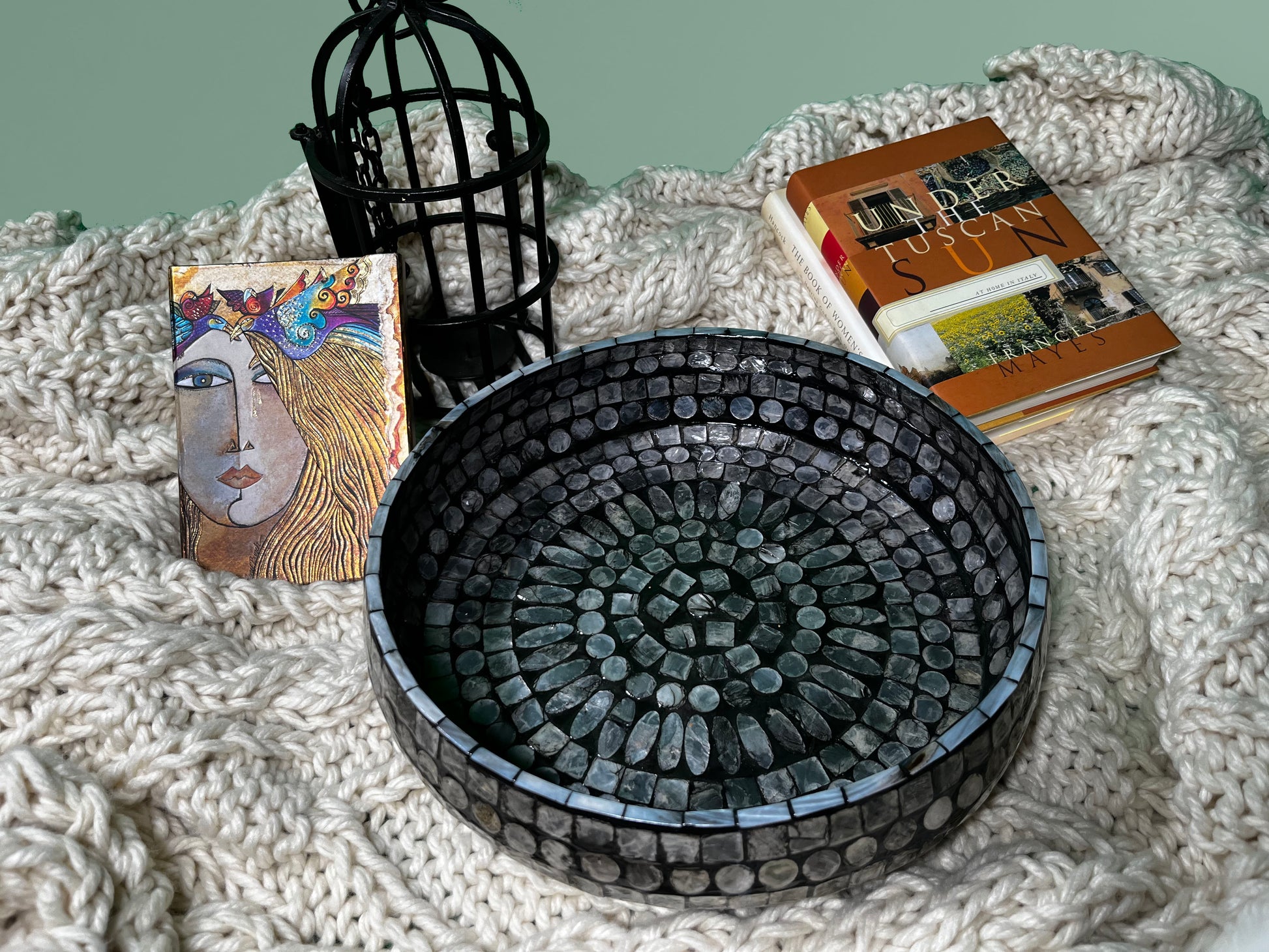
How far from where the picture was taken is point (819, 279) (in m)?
0.87

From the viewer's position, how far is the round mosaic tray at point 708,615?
0.49 metres

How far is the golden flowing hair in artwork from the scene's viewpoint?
2.41 feet

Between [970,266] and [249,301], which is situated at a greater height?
[249,301]

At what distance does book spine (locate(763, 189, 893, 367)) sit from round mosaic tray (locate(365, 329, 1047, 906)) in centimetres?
17

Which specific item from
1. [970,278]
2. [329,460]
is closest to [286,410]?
[329,460]

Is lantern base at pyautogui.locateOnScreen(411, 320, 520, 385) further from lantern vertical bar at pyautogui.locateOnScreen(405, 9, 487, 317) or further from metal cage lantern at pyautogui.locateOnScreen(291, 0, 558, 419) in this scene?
lantern vertical bar at pyautogui.locateOnScreen(405, 9, 487, 317)

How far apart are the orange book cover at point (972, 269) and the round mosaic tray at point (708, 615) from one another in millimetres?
156

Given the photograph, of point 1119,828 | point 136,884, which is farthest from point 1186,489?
point 136,884

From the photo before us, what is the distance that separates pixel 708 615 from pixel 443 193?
0.27 meters

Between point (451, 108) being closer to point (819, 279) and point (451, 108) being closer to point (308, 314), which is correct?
point (308, 314)

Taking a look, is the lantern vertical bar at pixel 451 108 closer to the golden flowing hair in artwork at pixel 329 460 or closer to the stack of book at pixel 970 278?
the golden flowing hair in artwork at pixel 329 460

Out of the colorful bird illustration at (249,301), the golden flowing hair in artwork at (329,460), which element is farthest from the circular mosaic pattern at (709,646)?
the colorful bird illustration at (249,301)

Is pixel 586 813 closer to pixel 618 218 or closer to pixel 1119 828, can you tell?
pixel 1119 828

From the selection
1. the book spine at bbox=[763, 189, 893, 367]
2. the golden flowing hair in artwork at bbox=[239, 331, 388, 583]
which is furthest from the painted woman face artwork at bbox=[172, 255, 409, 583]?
the book spine at bbox=[763, 189, 893, 367]
